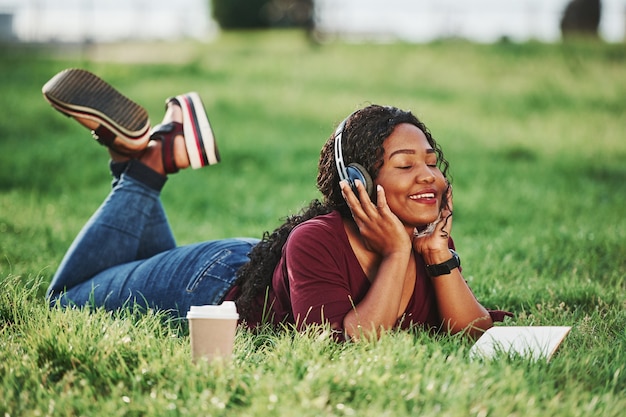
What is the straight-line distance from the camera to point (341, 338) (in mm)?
3279

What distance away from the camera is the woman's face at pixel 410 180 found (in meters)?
3.39

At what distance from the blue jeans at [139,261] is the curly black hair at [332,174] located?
21 centimetres

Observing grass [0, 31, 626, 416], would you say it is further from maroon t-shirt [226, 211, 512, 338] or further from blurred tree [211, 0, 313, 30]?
blurred tree [211, 0, 313, 30]

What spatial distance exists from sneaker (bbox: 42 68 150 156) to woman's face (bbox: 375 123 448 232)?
171 cm

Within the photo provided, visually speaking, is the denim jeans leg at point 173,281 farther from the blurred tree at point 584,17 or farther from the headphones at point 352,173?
the blurred tree at point 584,17

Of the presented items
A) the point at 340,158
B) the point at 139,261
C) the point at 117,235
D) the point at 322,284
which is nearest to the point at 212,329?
the point at 322,284

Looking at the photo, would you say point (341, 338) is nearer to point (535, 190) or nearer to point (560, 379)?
point (560, 379)

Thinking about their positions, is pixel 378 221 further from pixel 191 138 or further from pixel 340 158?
pixel 191 138

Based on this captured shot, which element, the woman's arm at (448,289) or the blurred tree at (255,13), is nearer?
the woman's arm at (448,289)

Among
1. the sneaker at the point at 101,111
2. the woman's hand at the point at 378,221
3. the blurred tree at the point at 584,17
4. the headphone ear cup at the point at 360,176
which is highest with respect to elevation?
the blurred tree at the point at 584,17

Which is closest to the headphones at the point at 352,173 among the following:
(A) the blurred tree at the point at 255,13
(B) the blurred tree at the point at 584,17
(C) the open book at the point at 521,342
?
(C) the open book at the point at 521,342

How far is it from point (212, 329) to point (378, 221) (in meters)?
0.89

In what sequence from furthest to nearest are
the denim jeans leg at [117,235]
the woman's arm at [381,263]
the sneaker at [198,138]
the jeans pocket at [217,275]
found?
1. the sneaker at [198,138]
2. the denim jeans leg at [117,235]
3. the jeans pocket at [217,275]
4. the woman's arm at [381,263]

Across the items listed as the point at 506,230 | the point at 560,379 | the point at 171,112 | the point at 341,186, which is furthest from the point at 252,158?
the point at 560,379
